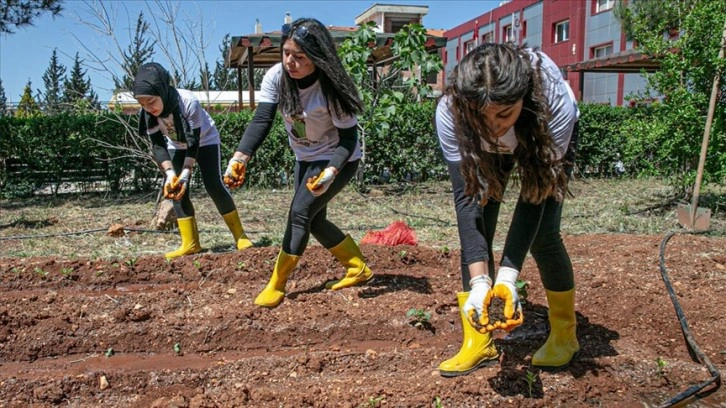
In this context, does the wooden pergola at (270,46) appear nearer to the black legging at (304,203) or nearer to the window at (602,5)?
the black legging at (304,203)

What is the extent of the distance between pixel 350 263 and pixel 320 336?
0.63m

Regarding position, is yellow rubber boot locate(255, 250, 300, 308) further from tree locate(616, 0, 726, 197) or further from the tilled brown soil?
tree locate(616, 0, 726, 197)

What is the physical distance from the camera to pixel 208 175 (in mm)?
4680

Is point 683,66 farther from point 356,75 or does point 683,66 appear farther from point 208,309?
point 208,309

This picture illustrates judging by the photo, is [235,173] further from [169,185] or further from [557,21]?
[557,21]

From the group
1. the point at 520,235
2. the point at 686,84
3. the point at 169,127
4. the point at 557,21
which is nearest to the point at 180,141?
the point at 169,127

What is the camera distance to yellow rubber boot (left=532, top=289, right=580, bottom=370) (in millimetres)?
2633

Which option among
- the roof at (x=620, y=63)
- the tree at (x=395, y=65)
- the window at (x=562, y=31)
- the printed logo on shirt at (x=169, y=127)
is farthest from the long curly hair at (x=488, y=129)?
the window at (x=562, y=31)

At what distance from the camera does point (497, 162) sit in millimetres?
2389

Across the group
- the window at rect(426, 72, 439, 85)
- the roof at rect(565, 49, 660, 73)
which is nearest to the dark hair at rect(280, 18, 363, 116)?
the window at rect(426, 72, 439, 85)

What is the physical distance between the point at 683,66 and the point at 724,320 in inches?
161

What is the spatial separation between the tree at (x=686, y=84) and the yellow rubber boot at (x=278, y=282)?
16.0 ft

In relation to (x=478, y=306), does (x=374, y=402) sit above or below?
below

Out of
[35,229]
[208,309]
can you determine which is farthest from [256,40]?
[208,309]
